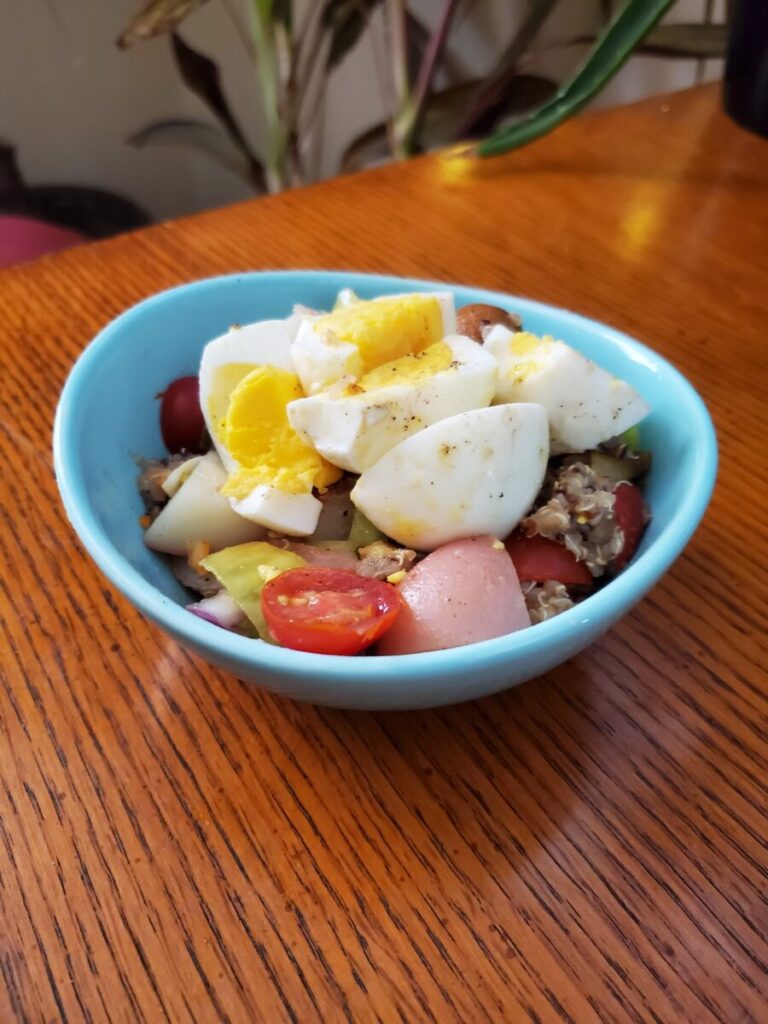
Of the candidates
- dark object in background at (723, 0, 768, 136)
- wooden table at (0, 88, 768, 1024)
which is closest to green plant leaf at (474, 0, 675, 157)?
dark object in background at (723, 0, 768, 136)

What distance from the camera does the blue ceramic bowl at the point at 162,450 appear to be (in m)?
0.48

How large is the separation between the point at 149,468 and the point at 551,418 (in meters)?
0.32

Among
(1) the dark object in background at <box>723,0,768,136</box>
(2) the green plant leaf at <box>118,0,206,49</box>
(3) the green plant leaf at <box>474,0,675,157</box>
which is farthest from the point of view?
(2) the green plant leaf at <box>118,0,206,49</box>

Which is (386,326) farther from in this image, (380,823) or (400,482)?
(380,823)

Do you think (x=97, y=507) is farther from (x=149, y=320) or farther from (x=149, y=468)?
(x=149, y=320)

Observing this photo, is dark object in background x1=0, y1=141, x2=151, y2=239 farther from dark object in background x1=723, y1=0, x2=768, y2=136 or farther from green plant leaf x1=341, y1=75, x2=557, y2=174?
dark object in background x1=723, y1=0, x2=768, y2=136

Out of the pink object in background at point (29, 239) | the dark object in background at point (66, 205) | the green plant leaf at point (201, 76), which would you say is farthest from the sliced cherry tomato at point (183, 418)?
the dark object in background at point (66, 205)

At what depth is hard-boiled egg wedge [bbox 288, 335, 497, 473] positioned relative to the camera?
60cm

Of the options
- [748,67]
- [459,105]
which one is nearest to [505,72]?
[459,105]

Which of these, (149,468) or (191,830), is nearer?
(191,830)

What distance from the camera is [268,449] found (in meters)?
0.64

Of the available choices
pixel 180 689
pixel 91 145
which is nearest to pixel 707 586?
pixel 180 689

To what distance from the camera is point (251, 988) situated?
46cm

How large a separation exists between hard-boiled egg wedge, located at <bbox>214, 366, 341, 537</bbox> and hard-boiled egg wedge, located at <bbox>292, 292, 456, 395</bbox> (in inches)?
1.1
